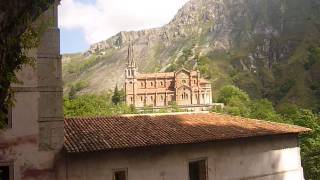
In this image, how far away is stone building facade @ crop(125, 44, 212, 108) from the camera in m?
131

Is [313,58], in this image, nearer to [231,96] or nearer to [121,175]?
[231,96]

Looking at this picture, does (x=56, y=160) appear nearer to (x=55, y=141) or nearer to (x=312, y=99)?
(x=55, y=141)

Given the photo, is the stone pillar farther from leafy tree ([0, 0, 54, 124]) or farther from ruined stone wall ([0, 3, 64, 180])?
leafy tree ([0, 0, 54, 124])

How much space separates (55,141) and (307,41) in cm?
16044

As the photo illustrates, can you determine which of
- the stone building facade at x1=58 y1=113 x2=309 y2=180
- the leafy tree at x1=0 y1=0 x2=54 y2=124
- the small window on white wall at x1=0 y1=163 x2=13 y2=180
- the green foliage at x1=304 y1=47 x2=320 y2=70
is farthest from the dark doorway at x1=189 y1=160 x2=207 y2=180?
the green foliage at x1=304 y1=47 x2=320 y2=70

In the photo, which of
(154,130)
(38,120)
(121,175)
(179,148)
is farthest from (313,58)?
(38,120)

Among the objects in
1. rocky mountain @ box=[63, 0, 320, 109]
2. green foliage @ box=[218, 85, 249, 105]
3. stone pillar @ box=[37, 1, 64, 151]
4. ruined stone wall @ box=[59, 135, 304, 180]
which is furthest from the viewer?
rocky mountain @ box=[63, 0, 320, 109]

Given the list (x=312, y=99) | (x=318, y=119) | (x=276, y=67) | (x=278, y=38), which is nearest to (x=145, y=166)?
(x=318, y=119)

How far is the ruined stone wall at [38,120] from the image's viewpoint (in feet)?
51.8

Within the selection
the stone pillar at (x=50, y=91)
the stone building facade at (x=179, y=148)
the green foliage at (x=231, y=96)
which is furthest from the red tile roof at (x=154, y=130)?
the green foliage at (x=231, y=96)

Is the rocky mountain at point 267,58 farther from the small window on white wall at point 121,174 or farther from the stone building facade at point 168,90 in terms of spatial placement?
the small window on white wall at point 121,174

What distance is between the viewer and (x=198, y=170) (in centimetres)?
2116

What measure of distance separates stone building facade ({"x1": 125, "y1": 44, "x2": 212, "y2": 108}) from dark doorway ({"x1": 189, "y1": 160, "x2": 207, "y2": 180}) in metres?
105

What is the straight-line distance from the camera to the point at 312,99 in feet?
406
